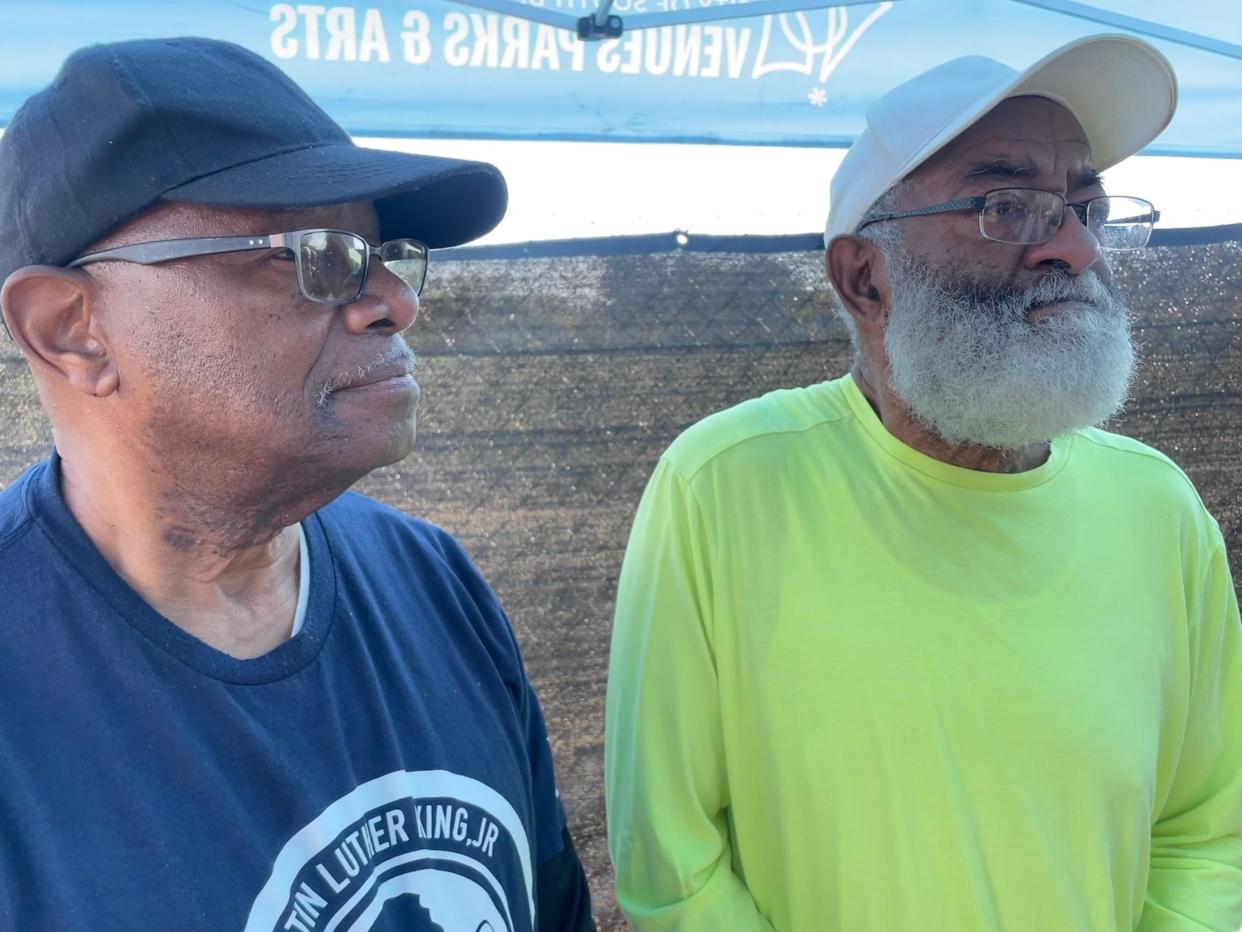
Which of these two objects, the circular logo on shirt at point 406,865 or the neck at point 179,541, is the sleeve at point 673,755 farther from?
the neck at point 179,541

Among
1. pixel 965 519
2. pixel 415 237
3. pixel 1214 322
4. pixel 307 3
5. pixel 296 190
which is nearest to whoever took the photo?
pixel 296 190

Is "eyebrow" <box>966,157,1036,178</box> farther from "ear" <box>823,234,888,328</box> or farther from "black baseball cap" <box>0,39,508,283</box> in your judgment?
"black baseball cap" <box>0,39,508,283</box>

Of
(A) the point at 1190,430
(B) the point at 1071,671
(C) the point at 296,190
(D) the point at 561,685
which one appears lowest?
(D) the point at 561,685

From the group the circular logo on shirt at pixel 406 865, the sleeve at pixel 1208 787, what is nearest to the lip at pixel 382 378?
the circular logo on shirt at pixel 406 865

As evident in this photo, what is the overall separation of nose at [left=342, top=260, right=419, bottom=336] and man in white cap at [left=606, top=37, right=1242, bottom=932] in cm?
57

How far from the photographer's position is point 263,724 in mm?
1148

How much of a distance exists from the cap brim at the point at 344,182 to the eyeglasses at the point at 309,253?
0.17 feet

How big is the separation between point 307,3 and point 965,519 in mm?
1605

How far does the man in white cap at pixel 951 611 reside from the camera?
152cm

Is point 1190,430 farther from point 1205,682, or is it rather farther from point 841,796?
point 841,796

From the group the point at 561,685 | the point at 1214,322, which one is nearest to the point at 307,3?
the point at 561,685

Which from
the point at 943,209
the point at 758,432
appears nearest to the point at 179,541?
the point at 758,432

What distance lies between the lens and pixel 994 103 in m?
1.65

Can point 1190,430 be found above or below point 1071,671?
below
